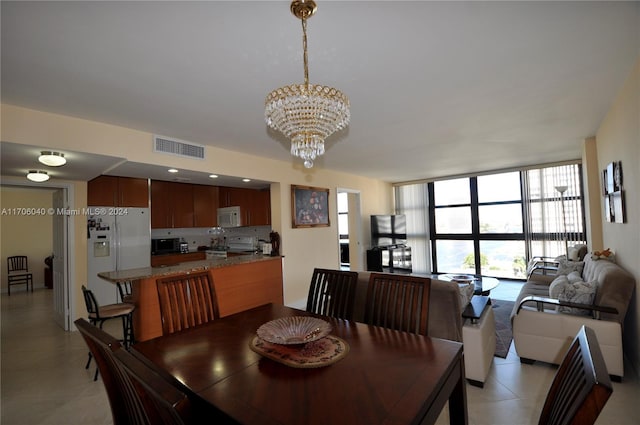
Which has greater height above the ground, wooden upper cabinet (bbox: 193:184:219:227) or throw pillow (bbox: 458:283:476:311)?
wooden upper cabinet (bbox: 193:184:219:227)

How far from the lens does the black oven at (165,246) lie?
511 centimetres

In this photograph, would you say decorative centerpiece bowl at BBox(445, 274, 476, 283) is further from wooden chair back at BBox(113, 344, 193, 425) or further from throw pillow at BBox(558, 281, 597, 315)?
wooden chair back at BBox(113, 344, 193, 425)

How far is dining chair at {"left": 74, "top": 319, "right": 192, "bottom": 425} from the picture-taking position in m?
0.72

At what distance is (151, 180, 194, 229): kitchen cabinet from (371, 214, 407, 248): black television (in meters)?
3.75

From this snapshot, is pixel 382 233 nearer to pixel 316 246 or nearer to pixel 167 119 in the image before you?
pixel 316 246

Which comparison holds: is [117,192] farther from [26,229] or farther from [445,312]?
[445,312]

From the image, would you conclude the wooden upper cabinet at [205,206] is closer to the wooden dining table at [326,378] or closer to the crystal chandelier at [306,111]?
the wooden dining table at [326,378]

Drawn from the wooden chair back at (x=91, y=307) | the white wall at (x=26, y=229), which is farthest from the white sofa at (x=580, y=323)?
the white wall at (x=26, y=229)

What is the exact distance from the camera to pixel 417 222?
23.2ft

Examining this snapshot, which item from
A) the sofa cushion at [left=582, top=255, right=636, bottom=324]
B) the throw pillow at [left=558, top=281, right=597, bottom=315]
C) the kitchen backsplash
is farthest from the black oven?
the sofa cushion at [left=582, top=255, right=636, bottom=324]

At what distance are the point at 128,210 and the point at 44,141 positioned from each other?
2214 millimetres

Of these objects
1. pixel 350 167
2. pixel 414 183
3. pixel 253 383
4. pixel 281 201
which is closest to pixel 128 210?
pixel 281 201

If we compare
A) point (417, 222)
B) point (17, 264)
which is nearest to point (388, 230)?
point (417, 222)

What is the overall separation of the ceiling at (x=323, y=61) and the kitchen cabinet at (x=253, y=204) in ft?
7.15
